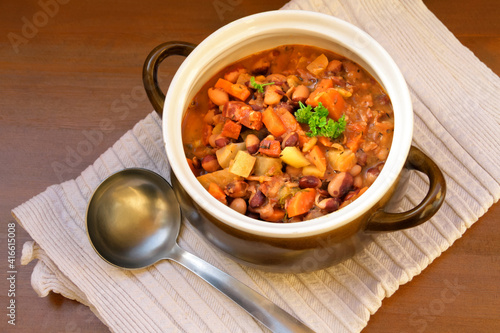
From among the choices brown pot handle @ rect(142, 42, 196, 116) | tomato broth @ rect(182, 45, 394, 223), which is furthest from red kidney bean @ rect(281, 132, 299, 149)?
brown pot handle @ rect(142, 42, 196, 116)

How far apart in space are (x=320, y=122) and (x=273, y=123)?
0.47 feet

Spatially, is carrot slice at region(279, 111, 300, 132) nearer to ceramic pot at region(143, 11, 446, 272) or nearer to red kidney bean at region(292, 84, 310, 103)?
red kidney bean at region(292, 84, 310, 103)

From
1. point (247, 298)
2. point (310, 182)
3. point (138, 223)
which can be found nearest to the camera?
point (310, 182)

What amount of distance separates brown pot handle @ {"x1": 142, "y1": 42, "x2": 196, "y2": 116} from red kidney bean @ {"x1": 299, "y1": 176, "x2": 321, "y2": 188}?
523 millimetres

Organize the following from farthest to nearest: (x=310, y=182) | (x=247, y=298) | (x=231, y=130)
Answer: (x=247, y=298) → (x=231, y=130) → (x=310, y=182)

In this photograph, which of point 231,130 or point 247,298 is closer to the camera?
point 231,130

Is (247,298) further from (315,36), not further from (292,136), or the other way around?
(315,36)

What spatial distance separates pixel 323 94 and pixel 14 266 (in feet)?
4.19

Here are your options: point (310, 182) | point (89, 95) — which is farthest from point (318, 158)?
point (89, 95)

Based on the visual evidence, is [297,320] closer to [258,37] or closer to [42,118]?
[258,37]

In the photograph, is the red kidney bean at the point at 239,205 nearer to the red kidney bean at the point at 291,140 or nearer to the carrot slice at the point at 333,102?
the red kidney bean at the point at 291,140

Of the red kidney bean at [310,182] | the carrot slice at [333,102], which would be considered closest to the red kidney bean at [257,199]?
the red kidney bean at [310,182]

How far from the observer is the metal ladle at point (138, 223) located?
1761 millimetres

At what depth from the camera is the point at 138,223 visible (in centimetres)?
179
